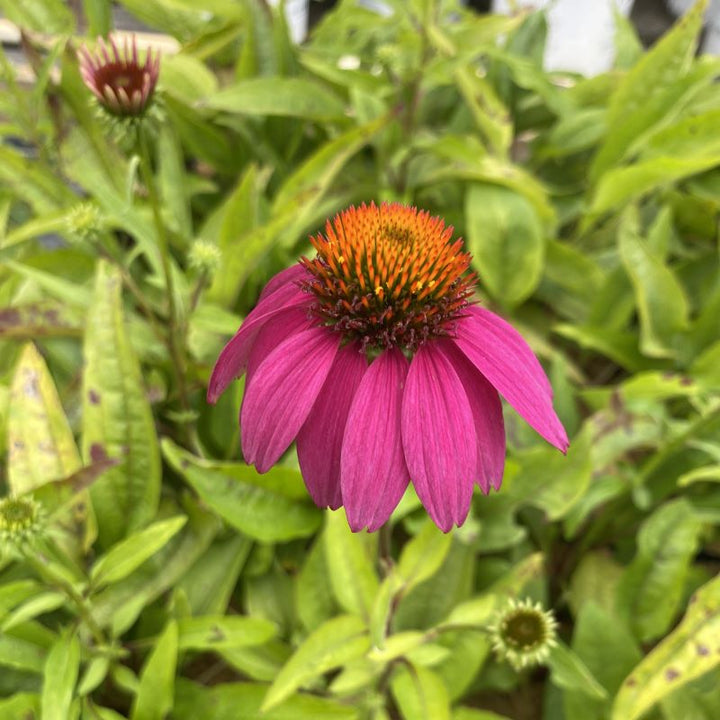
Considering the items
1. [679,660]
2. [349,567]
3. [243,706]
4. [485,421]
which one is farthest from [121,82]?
[679,660]

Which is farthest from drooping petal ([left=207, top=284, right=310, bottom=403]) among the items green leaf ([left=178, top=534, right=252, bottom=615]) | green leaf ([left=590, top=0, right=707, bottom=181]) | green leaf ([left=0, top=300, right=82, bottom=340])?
green leaf ([left=590, top=0, right=707, bottom=181])

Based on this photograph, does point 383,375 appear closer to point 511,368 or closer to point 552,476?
point 511,368

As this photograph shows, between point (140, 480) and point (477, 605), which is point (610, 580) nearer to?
point (477, 605)

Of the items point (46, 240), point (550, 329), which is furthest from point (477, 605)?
point (46, 240)

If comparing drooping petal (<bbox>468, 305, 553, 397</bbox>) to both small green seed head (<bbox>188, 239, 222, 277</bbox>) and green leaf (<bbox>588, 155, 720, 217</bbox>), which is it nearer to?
small green seed head (<bbox>188, 239, 222, 277</bbox>)

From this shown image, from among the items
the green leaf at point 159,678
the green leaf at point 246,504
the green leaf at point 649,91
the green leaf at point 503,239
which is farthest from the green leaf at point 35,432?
the green leaf at point 649,91

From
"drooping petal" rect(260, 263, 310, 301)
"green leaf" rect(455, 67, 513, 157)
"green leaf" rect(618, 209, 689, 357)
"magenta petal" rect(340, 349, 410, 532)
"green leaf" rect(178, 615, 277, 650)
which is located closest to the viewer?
"magenta petal" rect(340, 349, 410, 532)

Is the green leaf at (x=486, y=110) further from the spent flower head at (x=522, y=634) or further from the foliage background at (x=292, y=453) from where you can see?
the spent flower head at (x=522, y=634)
